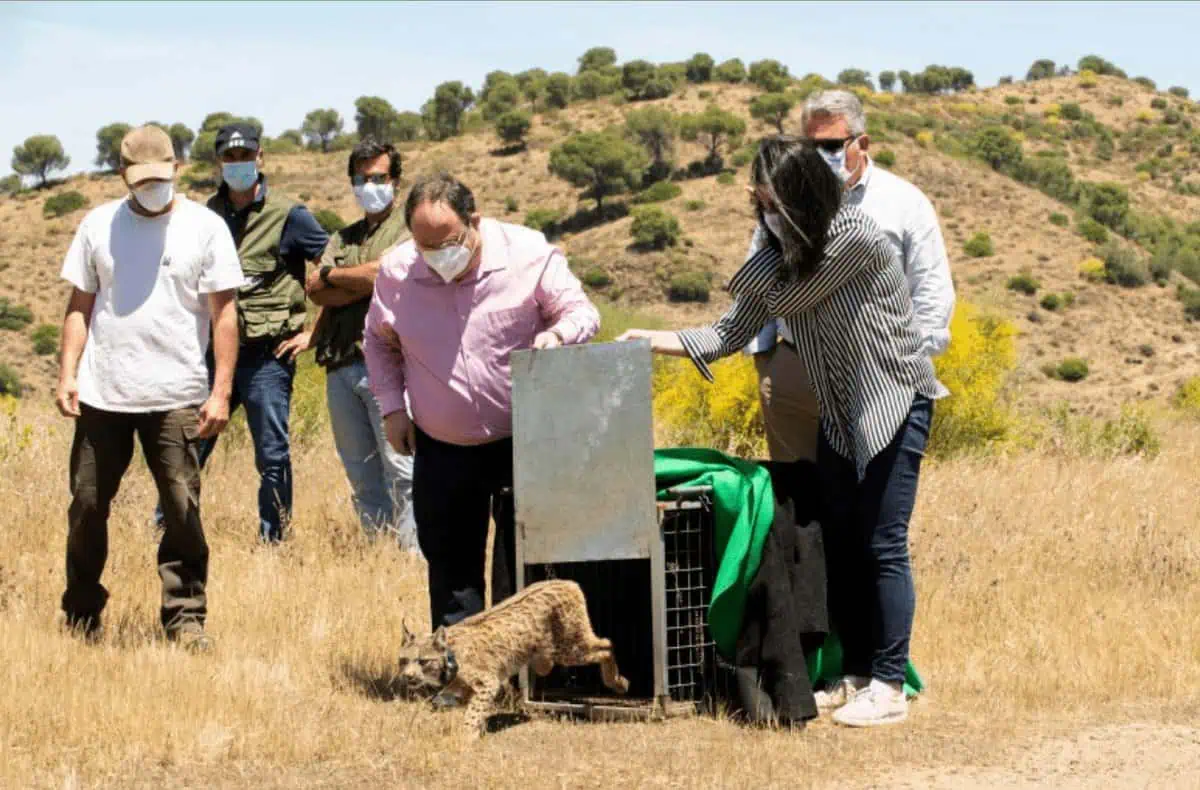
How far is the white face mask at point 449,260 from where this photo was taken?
5.77 meters

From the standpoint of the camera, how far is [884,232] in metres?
6.11

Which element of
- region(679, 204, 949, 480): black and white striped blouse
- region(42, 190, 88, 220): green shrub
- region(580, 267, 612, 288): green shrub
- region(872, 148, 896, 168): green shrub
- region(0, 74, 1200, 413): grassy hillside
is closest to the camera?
region(679, 204, 949, 480): black and white striped blouse

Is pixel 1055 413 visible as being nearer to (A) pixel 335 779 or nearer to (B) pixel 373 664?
(B) pixel 373 664

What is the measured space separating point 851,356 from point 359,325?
332 cm

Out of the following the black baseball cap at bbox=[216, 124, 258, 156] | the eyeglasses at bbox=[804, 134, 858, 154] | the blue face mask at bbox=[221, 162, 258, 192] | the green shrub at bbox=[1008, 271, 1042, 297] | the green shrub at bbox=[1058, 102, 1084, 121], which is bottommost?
the green shrub at bbox=[1008, 271, 1042, 297]

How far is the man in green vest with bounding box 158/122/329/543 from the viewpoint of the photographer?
8.09m

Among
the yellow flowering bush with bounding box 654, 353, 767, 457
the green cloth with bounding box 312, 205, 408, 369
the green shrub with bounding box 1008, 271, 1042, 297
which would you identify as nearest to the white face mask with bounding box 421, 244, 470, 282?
the green cloth with bounding box 312, 205, 408, 369

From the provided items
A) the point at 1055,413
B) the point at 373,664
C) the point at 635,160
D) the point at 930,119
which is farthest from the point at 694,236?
the point at 373,664

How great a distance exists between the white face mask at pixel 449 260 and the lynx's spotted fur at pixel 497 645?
1.20m

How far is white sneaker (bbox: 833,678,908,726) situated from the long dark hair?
1608mm

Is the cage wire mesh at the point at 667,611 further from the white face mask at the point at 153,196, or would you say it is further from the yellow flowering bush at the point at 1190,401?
the yellow flowering bush at the point at 1190,401

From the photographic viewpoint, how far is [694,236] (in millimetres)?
61906

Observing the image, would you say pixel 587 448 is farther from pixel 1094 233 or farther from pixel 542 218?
pixel 542 218

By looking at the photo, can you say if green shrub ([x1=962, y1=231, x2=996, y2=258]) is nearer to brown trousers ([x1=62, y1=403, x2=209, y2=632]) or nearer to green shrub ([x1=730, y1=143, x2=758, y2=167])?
green shrub ([x1=730, y1=143, x2=758, y2=167])
